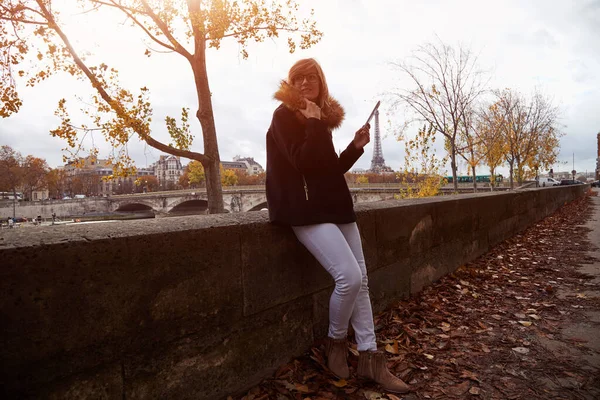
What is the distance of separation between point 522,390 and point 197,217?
2096mm

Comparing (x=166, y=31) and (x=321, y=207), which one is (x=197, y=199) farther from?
(x=321, y=207)

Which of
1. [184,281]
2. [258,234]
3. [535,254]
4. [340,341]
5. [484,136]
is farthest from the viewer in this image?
[484,136]

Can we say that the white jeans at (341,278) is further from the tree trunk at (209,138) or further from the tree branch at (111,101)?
the tree branch at (111,101)

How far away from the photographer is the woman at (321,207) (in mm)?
2047

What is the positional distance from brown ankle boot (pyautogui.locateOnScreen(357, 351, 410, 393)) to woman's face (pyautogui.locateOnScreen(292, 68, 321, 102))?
62.7 inches

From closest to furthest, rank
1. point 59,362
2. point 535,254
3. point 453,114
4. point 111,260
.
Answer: point 59,362 → point 111,260 → point 535,254 → point 453,114

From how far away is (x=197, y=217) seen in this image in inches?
84.2

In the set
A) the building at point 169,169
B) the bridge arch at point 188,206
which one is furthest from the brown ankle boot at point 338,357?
the building at point 169,169

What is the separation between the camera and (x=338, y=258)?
→ 2.07 meters

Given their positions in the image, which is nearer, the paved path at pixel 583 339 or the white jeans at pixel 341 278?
the white jeans at pixel 341 278

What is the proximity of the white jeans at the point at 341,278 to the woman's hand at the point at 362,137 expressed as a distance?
53cm

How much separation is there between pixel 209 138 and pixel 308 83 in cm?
836

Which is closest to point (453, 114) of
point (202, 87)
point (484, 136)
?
point (484, 136)

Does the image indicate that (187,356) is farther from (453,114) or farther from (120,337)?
(453,114)
